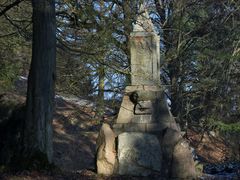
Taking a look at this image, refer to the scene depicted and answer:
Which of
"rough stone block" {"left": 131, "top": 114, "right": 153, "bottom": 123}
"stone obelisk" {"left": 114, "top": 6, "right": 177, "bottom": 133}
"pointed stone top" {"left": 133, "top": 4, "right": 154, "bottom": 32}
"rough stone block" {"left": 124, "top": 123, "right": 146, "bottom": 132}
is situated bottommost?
"rough stone block" {"left": 124, "top": 123, "right": 146, "bottom": 132}

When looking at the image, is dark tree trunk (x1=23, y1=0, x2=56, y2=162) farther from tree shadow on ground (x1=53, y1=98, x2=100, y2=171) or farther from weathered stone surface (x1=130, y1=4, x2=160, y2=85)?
tree shadow on ground (x1=53, y1=98, x2=100, y2=171)

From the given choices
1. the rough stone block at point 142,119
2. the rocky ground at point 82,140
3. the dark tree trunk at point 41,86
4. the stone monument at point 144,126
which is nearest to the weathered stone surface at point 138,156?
the stone monument at point 144,126

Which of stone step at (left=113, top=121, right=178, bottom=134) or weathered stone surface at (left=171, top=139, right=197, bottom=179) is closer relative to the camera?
weathered stone surface at (left=171, top=139, right=197, bottom=179)

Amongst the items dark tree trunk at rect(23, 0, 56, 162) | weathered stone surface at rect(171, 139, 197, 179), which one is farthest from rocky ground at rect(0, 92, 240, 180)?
dark tree trunk at rect(23, 0, 56, 162)

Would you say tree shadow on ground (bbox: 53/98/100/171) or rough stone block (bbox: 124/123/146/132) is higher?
rough stone block (bbox: 124/123/146/132)

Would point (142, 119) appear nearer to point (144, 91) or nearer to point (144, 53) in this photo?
point (144, 91)

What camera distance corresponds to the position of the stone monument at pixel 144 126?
10.5 metres

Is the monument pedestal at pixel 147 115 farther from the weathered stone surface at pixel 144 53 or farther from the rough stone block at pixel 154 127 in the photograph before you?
the weathered stone surface at pixel 144 53

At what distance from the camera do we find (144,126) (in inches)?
438

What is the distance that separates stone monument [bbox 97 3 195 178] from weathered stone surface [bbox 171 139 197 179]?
21 millimetres

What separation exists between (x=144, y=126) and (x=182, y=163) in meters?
1.27

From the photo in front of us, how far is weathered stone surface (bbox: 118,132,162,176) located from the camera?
34.2ft

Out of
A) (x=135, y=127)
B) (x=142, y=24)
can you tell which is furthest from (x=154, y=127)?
(x=142, y=24)

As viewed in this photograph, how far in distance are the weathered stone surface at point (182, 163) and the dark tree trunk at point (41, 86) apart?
2.72 m
